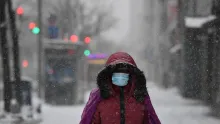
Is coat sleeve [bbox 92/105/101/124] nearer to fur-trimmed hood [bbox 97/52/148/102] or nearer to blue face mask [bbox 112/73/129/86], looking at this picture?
fur-trimmed hood [bbox 97/52/148/102]

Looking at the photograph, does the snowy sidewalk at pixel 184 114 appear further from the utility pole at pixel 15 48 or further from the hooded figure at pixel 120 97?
the hooded figure at pixel 120 97

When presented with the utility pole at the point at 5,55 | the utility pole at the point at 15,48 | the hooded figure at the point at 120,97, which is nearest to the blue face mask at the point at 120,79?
the hooded figure at the point at 120,97

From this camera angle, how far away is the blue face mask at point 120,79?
4039mm

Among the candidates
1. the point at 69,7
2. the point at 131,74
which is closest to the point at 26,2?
the point at 69,7

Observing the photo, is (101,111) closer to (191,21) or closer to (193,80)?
(191,21)

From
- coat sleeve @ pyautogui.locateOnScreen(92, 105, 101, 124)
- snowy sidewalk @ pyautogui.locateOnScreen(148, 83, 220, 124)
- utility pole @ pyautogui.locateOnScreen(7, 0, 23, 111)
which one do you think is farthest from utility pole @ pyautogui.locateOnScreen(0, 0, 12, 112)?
coat sleeve @ pyautogui.locateOnScreen(92, 105, 101, 124)

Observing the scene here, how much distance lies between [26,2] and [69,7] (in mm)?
11386

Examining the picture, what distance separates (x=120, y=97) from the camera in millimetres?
4051

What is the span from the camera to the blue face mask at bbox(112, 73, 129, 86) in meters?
4.04

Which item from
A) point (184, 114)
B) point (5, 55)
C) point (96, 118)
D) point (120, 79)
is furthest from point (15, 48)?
point (120, 79)

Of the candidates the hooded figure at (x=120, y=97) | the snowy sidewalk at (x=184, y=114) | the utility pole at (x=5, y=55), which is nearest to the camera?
the hooded figure at (x=120, y=97)

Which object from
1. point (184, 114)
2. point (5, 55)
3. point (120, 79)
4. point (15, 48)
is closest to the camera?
point (120, 79)

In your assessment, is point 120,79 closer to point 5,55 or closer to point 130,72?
point 130,72

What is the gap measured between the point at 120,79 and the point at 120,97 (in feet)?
0.49
